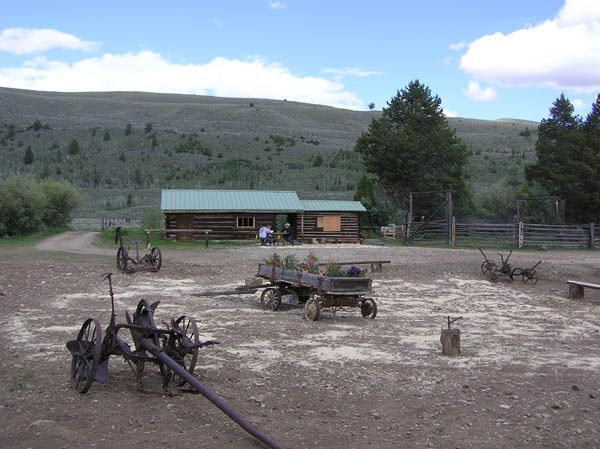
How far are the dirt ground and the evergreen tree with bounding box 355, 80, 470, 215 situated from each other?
26470mm

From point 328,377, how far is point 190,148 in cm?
6225

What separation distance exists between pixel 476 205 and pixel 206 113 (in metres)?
54.9

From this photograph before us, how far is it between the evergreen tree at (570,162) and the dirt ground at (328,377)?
24559 mm

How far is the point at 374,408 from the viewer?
6.25 m

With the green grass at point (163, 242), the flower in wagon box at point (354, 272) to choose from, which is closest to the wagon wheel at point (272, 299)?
the flower in wagon box at point (354, 272)

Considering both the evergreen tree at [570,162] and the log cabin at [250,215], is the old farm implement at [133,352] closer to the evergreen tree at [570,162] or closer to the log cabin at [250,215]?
the log cabin at [250,215]

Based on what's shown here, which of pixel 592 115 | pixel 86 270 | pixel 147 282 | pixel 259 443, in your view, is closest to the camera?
pixel 259 443

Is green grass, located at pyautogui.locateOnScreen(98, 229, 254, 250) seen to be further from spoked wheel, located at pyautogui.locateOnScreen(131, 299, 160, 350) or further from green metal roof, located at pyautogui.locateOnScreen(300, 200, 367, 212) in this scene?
spoked wheel, located at pyautogui.locateOnScreen(131, 299, 160, 350)

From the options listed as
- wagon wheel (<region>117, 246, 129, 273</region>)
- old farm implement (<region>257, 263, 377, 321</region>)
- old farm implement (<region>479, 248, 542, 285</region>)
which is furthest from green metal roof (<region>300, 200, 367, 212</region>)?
old farm implement (<region>257, 263, 377, 321</region>)

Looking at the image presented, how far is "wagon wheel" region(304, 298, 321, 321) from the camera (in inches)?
434

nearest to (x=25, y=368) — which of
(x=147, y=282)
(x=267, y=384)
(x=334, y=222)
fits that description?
(x=267, y=384)

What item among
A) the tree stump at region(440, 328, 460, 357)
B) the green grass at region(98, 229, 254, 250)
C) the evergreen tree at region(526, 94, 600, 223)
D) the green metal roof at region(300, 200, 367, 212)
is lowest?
the tree stump at region(440, 328, 460, 357)

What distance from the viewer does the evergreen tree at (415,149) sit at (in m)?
40.6

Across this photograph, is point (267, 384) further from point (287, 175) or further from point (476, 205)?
point (287, 175)
